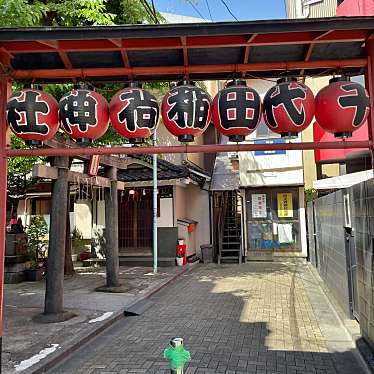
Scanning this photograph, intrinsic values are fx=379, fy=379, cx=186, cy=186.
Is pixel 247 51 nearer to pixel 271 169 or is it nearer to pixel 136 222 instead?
pixel 136 222

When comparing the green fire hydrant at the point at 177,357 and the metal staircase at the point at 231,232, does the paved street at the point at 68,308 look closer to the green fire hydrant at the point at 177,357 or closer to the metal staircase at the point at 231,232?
the green fire hydrant at the point at 177,357

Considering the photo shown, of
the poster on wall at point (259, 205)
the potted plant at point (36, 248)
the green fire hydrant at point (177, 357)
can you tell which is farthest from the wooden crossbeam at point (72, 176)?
the poster on wall at point (259, 205)

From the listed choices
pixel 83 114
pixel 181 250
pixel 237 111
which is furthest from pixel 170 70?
pixel 181 250

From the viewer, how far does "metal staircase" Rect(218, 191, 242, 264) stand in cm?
1870

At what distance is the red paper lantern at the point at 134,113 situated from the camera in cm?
442

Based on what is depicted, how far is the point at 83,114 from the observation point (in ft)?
14.5

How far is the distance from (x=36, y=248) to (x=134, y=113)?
12.4m

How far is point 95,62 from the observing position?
5.02 m

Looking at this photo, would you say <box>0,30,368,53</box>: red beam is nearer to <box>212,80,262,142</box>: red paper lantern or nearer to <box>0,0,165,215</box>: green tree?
<box>212,80,262,142</box>: red paper lantern

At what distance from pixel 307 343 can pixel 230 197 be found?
1416cm

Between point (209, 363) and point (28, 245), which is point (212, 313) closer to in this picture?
point (209, 363)

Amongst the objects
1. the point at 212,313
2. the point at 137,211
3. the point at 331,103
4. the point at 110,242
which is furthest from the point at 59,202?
the point at 137,211

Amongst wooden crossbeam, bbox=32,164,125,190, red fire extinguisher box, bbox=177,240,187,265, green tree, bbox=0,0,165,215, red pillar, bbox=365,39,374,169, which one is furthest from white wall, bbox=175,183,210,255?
red pillar, bbox=365,39,374,169

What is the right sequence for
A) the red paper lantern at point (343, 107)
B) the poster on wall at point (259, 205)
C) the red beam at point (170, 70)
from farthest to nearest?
1. the poster on wall at point (259, 205)
2. the red beam at point (170, 70)
3. the red paper lantern at point (343, 107)
